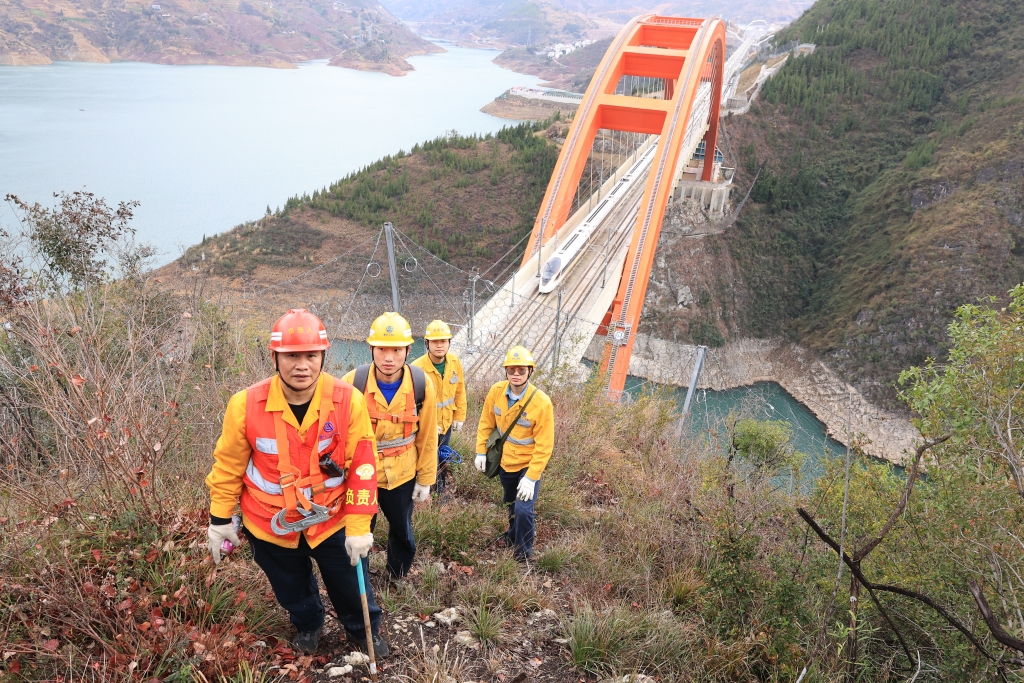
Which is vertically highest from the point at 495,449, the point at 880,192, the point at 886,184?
the point at 886,184

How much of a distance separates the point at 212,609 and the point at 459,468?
2.65 metres

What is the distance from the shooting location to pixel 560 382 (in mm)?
7648

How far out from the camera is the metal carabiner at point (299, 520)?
8.22 ft

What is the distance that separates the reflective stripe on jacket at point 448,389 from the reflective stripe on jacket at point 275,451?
72.0 inches

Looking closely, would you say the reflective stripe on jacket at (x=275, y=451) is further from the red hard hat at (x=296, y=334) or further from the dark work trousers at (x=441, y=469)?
the dark work trousers at (x=441, y=469)

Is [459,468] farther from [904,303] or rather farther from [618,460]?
[904,303]

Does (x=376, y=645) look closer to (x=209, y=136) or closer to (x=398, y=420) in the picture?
(x=398, y=420)

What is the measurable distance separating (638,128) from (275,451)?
20.1m

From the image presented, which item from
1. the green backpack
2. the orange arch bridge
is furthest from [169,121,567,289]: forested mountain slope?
the green backpack

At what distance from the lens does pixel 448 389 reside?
450 cm

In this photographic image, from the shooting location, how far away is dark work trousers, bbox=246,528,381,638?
268cm

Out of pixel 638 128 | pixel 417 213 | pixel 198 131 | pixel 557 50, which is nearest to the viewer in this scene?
pixel 638 128

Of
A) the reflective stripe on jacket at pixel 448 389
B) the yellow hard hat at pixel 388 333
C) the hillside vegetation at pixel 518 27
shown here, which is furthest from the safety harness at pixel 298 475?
the hillside vegetation at pixel 518 27

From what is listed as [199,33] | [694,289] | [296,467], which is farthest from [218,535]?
[199,33]
